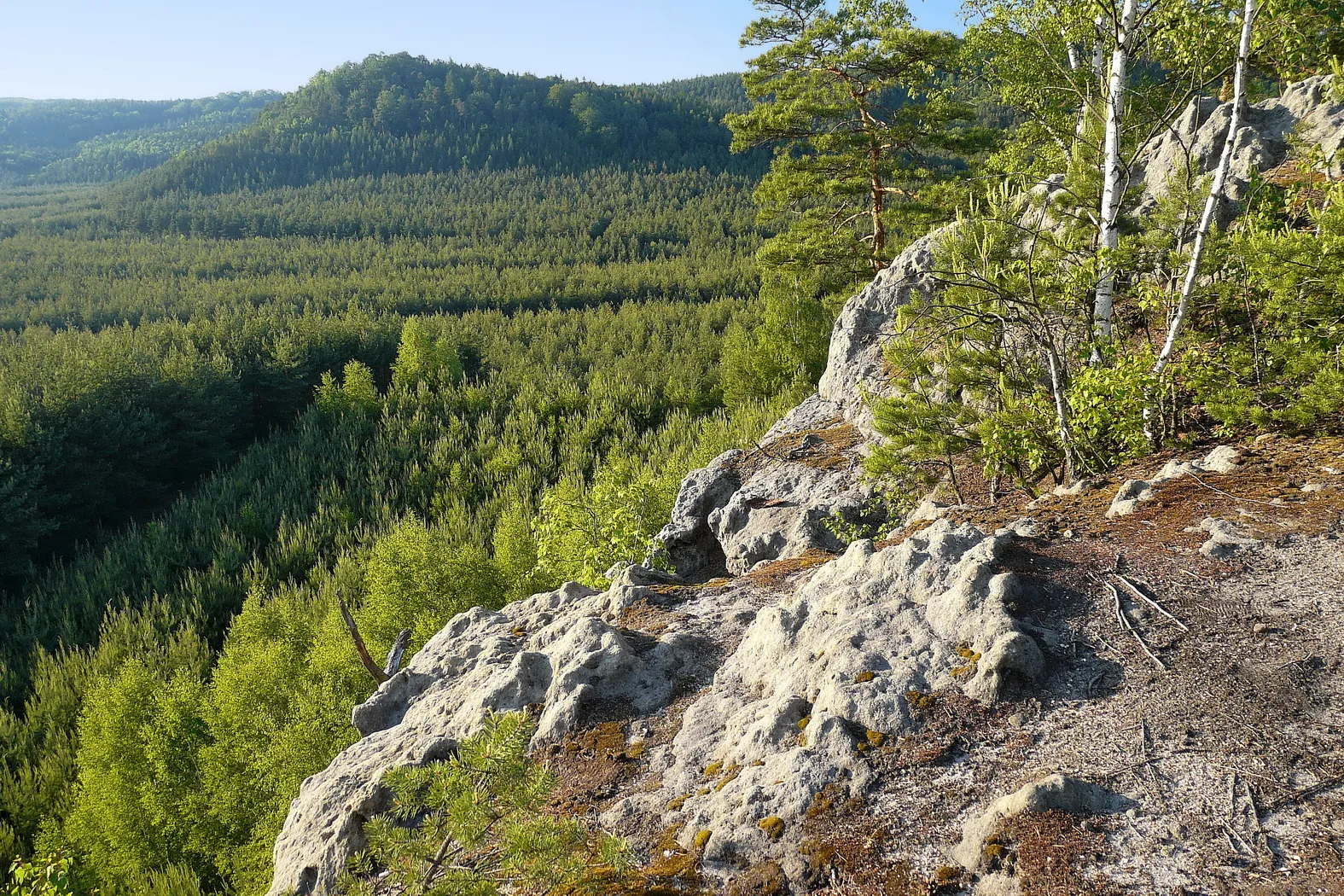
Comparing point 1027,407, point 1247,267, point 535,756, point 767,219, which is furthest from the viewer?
point 767,219

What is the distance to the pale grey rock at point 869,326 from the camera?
11883 mm

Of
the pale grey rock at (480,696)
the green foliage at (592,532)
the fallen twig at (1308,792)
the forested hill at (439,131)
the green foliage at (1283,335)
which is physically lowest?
the green foliage at (592,532)

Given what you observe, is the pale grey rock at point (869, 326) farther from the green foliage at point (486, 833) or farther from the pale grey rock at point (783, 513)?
the green foliage at point (486, 833)

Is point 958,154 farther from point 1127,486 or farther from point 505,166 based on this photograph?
point 505,166

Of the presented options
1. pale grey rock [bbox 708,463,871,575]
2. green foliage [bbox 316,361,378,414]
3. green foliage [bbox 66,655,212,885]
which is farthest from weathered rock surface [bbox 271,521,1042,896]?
green foliage [bbox 316,361,378,414]

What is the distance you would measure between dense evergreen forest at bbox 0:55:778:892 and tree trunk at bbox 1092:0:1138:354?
6449 mm

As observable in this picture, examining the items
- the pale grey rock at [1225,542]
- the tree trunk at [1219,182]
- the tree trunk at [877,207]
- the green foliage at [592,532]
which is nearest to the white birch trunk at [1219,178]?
the tree trunk at [1219,182]

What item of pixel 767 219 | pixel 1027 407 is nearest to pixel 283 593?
pixel 767 219

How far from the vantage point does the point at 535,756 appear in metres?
4.62

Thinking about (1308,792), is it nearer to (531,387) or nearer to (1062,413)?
(1062,413)

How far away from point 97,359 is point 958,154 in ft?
102

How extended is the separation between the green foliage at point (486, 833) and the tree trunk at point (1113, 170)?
5.75 metres

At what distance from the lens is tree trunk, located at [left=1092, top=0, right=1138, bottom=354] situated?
21.1 ft

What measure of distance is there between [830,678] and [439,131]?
114094 mm
